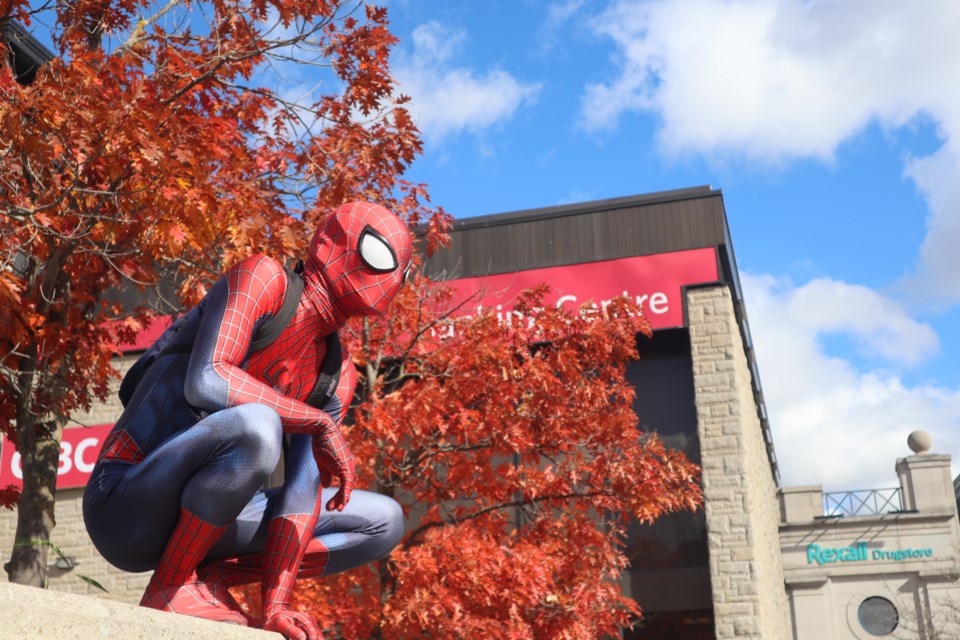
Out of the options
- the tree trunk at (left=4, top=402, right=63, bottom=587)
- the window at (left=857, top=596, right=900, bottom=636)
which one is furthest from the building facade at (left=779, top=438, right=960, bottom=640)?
the tree trunk at (left=4, top=402, right=63, bottom=587)

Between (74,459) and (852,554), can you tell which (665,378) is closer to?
(74,459)

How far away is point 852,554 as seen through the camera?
3062 cm

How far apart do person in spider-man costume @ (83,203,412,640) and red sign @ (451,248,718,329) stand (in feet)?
40.8

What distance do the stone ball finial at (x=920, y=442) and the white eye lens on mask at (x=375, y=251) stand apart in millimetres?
33135

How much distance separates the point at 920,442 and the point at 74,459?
26.3 metres

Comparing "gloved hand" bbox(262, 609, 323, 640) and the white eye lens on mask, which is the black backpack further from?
"gloved hand" bbox(262, 609, 323, 640)

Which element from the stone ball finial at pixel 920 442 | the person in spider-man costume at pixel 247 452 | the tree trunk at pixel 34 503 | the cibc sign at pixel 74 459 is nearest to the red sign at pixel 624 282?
the cibc sign at pixel 74 459

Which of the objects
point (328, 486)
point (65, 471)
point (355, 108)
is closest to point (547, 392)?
point (355, 108)

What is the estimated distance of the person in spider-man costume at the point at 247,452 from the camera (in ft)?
10.6

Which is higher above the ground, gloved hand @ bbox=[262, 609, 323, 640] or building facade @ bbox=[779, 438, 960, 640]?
building facade @ bbox=[779, 438, 960, 640]

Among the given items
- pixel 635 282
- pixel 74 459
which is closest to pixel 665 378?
pixel 635 282

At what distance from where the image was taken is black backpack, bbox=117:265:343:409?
3.51 metres

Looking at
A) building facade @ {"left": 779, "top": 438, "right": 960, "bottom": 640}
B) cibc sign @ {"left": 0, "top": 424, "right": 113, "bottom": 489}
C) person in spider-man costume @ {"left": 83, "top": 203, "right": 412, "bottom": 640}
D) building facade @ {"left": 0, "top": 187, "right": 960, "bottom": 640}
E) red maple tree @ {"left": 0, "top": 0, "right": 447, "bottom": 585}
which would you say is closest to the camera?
person in spider-man costume @ {"left": 83, "top": 203, "right": 412, "bottom": 640}

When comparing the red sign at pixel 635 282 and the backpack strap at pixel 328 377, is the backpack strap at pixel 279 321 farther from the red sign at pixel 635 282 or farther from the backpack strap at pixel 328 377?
the red sign at pixel 635 282
